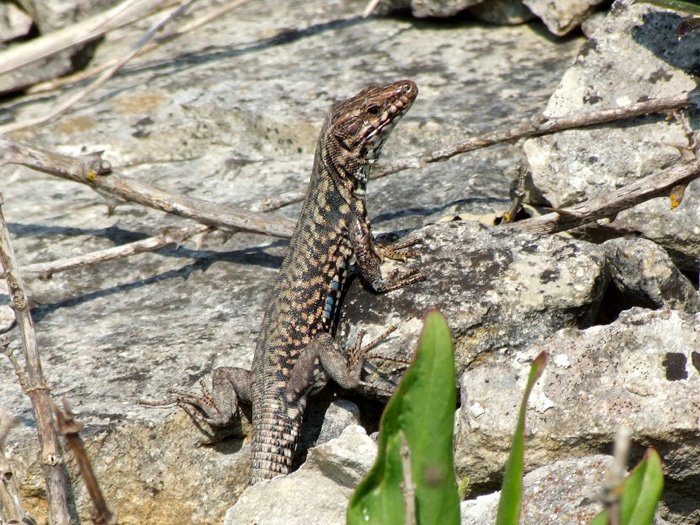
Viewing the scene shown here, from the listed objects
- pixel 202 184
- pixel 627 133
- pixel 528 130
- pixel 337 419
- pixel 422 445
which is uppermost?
pixel 422 445

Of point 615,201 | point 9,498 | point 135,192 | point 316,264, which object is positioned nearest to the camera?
point 9,498

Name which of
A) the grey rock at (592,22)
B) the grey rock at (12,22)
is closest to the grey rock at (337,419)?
the grey rock at (592,22)

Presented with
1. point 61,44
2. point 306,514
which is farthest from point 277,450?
point 61,44

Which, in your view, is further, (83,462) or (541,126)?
(541,126)

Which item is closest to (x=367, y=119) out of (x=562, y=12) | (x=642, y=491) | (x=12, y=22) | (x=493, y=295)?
(x=493, y=295)

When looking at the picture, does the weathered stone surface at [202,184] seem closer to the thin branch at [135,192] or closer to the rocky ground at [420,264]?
the rocky ground at [420,264]

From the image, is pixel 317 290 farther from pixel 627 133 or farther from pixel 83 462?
pixel 83 462

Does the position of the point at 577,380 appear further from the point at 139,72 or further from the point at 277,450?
the point at 139,72
